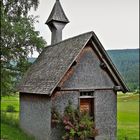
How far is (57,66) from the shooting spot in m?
19.9

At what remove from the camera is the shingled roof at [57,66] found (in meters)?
18.8

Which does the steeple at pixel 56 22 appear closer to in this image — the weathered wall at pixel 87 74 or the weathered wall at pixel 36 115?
the weathered wall at pixel 36 115

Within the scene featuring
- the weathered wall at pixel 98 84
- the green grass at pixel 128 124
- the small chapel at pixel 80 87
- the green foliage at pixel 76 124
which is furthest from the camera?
the green grass at pixel 128 124

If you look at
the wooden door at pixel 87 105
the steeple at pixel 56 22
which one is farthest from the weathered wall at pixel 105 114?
the steeple at pixel 56 22

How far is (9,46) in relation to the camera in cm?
3077

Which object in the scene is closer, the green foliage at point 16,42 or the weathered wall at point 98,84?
the weathered wall at point 98,84

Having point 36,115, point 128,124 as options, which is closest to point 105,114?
point 36,115

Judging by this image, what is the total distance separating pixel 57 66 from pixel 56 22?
29.8 ft

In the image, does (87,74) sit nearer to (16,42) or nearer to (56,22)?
(56,22)

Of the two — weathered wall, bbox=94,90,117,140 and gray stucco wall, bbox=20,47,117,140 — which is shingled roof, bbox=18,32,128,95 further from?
weathered wall, bbox=94,90,117,140

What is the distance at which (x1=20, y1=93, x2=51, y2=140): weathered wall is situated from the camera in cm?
1895

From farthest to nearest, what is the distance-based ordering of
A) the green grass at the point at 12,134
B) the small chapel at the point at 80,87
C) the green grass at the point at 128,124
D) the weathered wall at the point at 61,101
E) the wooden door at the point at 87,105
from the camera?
the green grass at the point at 128,124 → the green grass at the point at 12,134 → the wooden door at the point at 87,105 → the small chapel at the point at 80,87 → the weathered wall at the point at 61,101

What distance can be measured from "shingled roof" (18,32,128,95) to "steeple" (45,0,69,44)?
178 inches

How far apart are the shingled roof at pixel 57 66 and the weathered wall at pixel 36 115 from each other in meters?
0.60
